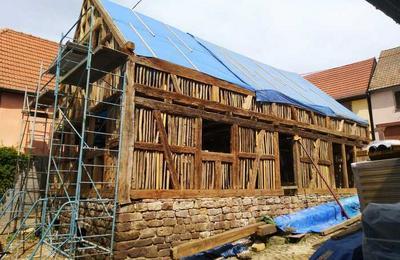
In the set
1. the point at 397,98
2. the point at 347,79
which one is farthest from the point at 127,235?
the point at 347,79

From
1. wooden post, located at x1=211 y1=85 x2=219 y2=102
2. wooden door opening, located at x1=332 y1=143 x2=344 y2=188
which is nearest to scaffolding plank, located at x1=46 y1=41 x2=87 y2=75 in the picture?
wooden post, located at x1=211 y1=85 x2=219 y2=102

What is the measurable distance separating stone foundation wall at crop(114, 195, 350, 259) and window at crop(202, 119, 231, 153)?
2.57 metres

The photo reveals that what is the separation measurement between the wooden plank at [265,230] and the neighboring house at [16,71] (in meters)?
10.7

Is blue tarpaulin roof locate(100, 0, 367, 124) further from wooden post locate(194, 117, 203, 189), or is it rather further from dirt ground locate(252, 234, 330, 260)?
dirt ground locate(252, 234, 330, 260)

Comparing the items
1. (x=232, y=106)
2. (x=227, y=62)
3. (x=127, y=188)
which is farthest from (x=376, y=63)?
(x=127, y=188)

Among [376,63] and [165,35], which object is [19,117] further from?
[376,63]

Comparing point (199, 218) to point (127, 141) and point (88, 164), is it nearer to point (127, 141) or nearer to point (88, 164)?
point (127, 141)

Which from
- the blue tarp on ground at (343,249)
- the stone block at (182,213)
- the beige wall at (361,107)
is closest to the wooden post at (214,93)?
the stone block at (182,213)

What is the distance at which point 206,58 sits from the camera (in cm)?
1124

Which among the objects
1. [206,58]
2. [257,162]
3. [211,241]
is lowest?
[211,241]

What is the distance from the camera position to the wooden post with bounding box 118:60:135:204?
7.52m

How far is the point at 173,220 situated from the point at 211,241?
3.37 ft

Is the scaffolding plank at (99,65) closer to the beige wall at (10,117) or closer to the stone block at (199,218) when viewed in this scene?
the stone block at (199,218)

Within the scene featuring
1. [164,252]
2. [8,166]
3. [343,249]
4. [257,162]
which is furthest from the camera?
[8,166]
